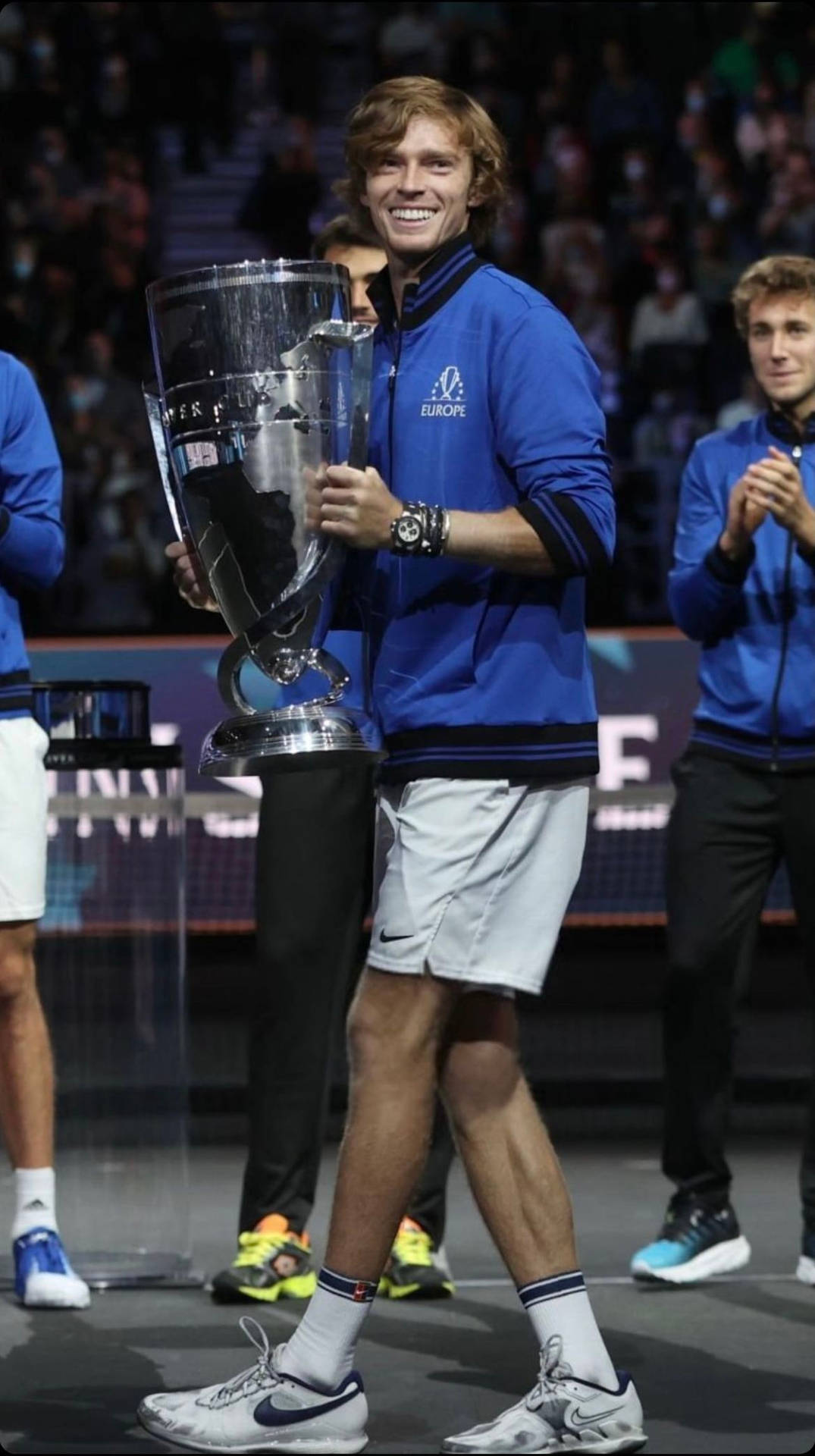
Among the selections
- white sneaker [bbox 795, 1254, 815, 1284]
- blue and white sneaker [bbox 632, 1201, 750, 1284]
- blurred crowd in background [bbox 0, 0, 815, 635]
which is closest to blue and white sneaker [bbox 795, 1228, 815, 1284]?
white sneaker [bbox 795, 1254, 815, 1284]

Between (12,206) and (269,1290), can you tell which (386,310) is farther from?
(12,206)

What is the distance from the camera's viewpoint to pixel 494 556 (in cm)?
342

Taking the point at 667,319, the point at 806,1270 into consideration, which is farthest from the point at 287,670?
the point at 667,319

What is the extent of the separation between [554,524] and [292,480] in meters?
0.39

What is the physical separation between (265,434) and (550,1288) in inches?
52.5

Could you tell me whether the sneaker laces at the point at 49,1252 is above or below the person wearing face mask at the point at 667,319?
below

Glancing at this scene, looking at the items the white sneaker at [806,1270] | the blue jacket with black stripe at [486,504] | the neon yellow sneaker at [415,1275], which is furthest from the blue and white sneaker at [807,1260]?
the blue jacket with black stripe at [486,504]

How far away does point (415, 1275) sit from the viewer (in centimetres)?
474

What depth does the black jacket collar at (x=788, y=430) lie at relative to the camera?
5137mm

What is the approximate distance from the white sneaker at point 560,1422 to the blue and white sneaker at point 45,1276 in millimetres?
1343

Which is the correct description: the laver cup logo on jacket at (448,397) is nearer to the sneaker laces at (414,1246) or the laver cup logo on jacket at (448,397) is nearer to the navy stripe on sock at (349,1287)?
the navy stripe on sock at (349,1287)

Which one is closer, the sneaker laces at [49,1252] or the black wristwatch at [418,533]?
the black wristwatch at [418,533]

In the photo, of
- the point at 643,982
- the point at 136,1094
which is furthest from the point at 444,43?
the point at 136,1094

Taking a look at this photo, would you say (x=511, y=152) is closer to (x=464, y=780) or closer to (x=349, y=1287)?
(x=464, y=780)
